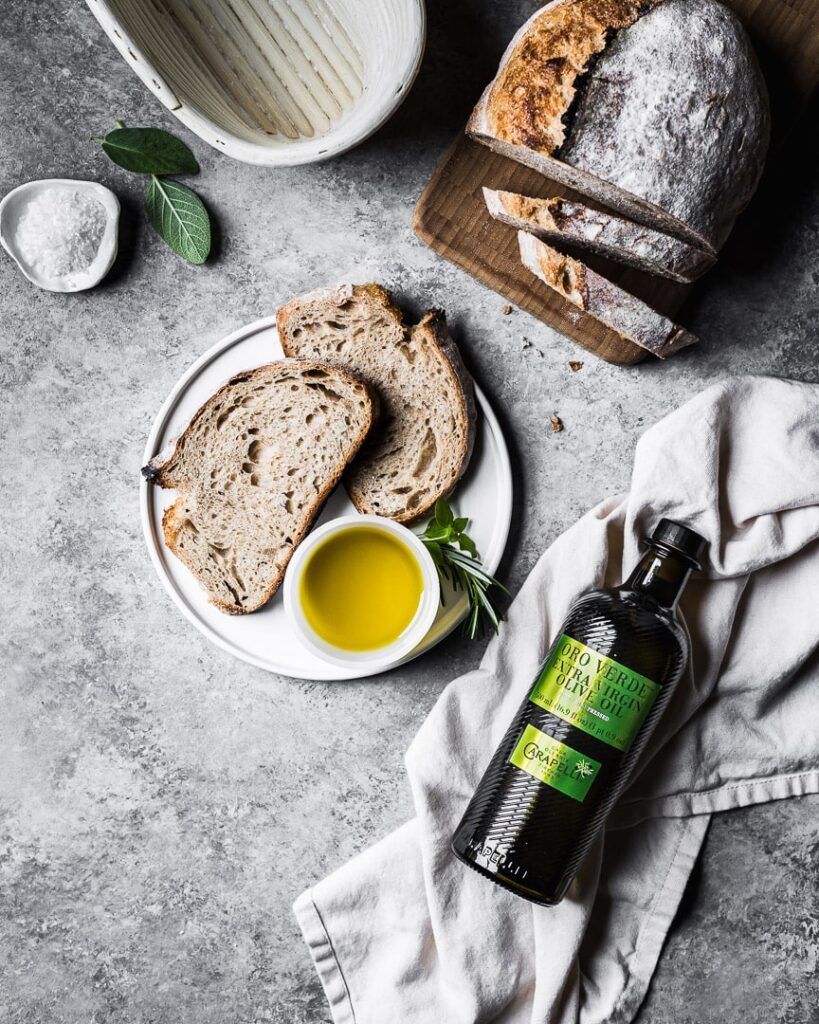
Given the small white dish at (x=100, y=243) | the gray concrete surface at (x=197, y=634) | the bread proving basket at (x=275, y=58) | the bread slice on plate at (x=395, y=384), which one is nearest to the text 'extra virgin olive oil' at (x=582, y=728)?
the gray concrete surface at (x=197, y=634)

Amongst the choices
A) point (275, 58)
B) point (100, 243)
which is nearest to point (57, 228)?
point (100, 243)

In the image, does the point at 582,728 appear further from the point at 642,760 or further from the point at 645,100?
the point at 645,100

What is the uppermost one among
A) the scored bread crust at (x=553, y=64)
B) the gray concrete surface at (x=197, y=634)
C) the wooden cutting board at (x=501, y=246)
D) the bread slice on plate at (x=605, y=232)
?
the scored bread crust at (x=553, y=64)

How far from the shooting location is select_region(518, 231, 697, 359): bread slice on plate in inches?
57.2

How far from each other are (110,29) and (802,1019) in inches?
82.6

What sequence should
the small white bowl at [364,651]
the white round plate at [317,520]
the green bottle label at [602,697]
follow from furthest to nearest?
the white round plate at [317,520]
the small white bowl at [364,651]
the green bottle label at [602,697]

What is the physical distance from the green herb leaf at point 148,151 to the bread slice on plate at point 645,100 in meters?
0.63

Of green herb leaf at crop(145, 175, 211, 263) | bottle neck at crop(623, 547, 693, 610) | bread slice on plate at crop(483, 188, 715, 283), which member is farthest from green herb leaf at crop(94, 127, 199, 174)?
bottle neck at crop(623, 547, 693, 610)

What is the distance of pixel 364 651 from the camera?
1488 mm

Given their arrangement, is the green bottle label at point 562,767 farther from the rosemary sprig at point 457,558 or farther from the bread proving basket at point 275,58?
the bread proving basket at point 275,58

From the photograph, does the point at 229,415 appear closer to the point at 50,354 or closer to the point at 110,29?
the point at 50,354

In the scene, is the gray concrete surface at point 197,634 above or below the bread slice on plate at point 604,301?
below

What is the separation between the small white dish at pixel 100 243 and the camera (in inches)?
63.2

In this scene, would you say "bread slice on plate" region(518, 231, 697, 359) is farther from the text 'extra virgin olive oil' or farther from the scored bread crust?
the text 'extra virgin olive oil'
